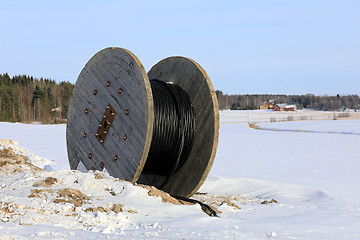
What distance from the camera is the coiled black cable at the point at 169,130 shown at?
7.18 metres

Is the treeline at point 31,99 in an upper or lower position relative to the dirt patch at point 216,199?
upper

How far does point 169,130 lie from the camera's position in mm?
7270

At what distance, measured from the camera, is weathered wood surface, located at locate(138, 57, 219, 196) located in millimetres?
7523

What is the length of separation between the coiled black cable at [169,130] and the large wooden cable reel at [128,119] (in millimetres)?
198

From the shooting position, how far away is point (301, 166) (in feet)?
42.9

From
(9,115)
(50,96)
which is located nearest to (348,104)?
(50,96)

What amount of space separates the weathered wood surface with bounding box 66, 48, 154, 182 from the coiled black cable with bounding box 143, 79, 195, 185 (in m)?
0.51

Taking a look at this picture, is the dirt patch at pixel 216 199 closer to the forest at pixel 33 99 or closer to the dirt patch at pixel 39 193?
the dirt patch at pixel 39 193

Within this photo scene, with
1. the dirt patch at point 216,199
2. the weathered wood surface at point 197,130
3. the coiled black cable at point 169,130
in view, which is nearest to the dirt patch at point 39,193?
the coiled black cable at point 169,130

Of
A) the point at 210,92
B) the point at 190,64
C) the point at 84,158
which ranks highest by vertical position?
the point at 190,64

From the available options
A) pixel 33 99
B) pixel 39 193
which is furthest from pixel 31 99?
pixel 39 193

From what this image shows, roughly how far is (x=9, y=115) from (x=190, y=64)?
63.6 metres

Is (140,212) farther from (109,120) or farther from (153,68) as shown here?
(153,68)

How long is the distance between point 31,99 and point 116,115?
71226mm
